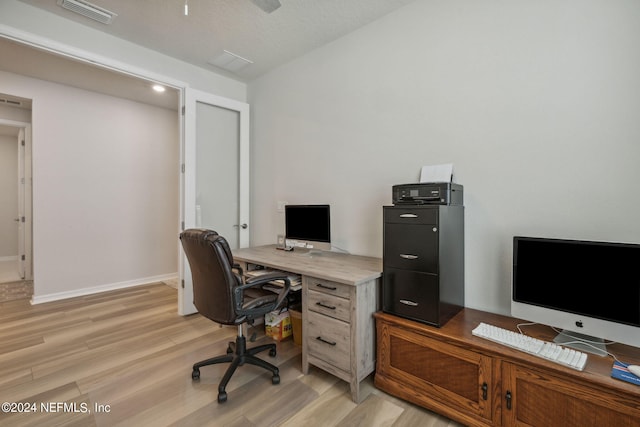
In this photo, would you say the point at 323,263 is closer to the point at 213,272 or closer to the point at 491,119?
the point at 213,272

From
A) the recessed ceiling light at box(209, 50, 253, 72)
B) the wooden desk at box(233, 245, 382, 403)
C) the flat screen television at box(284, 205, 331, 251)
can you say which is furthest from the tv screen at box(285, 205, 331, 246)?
the recessed ceiling light at box(209, 50, 253, 72)

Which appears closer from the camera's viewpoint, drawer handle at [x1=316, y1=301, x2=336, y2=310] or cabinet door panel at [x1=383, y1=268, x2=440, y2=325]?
cabinet door panel at [x1=383, y1=268, x2=440, y2=325]

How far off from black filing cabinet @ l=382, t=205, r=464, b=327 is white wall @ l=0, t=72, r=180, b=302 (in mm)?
4041

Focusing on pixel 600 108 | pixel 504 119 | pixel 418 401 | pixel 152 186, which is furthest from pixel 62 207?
pixel 600 108

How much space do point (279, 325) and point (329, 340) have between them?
0.79 m

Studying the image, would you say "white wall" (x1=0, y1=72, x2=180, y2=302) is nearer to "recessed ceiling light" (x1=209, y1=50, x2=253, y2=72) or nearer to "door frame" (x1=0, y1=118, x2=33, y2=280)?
"door frame" (x1=0, y1=118, x2=33, y2=280)

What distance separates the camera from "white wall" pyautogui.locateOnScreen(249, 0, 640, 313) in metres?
1.54

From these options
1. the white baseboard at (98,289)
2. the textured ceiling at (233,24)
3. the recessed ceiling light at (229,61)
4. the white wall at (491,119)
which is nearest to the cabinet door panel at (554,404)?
the white wall at (491,119)

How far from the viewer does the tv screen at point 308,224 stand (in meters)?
2.56

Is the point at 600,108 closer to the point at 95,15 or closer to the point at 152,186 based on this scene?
the point at 95,15

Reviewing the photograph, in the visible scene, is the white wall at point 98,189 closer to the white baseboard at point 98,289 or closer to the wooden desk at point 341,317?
the white baseboard at point 98,289

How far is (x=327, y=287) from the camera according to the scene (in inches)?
76.8

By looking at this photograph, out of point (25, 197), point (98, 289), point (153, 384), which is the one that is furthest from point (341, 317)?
point (25, 197)

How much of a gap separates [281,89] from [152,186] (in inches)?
105
